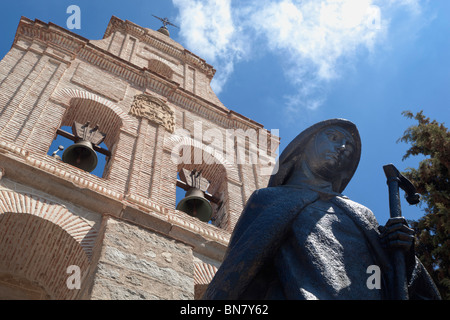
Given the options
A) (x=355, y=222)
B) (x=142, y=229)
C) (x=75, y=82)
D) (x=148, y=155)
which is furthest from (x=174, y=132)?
(x=355, y=222)

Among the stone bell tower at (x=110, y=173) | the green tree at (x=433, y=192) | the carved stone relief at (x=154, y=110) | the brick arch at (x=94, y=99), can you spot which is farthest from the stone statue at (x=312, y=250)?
the carved stone relief at (x=154, y=110)

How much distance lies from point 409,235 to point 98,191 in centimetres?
532

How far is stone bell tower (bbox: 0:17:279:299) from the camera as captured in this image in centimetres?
598

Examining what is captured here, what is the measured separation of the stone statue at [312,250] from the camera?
2.15m

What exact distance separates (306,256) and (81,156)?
262 inches

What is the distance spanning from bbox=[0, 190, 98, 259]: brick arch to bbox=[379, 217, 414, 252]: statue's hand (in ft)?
14.5

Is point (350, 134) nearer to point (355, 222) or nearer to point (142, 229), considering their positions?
point (355, 222)

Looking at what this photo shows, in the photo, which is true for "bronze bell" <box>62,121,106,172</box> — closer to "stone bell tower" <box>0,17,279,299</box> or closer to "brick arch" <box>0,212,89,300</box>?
"stone bell tower" <box>0,17,279,299</box>

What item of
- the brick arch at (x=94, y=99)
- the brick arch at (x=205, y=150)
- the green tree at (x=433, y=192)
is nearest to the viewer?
the green tree at (x=433, y=192)

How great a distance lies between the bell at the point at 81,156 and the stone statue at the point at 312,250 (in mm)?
5856

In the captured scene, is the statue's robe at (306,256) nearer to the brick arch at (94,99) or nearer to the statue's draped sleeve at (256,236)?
the statue's draped sleeve at (256,236)

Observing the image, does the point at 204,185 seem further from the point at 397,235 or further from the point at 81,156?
the point at 397,235

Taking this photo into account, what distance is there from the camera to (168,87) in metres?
11.6

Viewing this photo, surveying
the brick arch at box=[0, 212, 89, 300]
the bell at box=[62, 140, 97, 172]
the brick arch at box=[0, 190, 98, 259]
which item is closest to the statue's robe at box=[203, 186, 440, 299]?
the brick arch at box=[0, 190, 98, 259]
